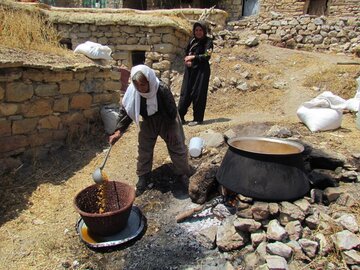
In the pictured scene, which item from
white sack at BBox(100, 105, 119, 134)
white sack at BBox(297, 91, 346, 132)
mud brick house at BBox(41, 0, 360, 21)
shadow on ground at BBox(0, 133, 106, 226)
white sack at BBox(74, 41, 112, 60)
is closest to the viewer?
shadow on ground at BBox(0, 133, 106, 226)

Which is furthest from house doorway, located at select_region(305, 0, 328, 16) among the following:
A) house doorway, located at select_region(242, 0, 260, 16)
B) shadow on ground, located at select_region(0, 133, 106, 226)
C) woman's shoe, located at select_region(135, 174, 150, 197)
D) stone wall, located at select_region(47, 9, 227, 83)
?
woman's shoe, located at select_region(135, 174, 150, 197)

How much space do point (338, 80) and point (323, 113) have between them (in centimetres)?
365

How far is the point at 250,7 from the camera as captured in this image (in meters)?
16.4

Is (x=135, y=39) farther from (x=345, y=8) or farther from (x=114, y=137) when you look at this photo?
(x=345, y=8)

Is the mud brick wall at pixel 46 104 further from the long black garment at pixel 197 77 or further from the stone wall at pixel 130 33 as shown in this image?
the stone wall at pixel 130 33

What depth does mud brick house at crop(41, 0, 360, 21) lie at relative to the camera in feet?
45.5

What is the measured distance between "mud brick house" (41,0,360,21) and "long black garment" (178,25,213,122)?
27.5 feet

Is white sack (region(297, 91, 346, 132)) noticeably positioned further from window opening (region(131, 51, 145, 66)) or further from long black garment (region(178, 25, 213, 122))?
window opening (region(131, 51, 145, 66))

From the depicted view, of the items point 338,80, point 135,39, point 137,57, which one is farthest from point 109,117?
point 338,80

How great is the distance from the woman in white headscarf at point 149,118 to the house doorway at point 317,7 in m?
13.4

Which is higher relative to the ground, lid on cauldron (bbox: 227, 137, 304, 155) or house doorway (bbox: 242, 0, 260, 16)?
house doorway (bbox: 242, 0, 260, 16)

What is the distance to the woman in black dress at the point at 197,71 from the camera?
5750 millimetres

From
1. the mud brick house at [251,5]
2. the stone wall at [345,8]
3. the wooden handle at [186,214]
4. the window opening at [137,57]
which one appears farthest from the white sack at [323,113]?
the stone wall at [345,8]

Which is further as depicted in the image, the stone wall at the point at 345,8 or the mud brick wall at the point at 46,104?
the stone wall at the point at 345,8
